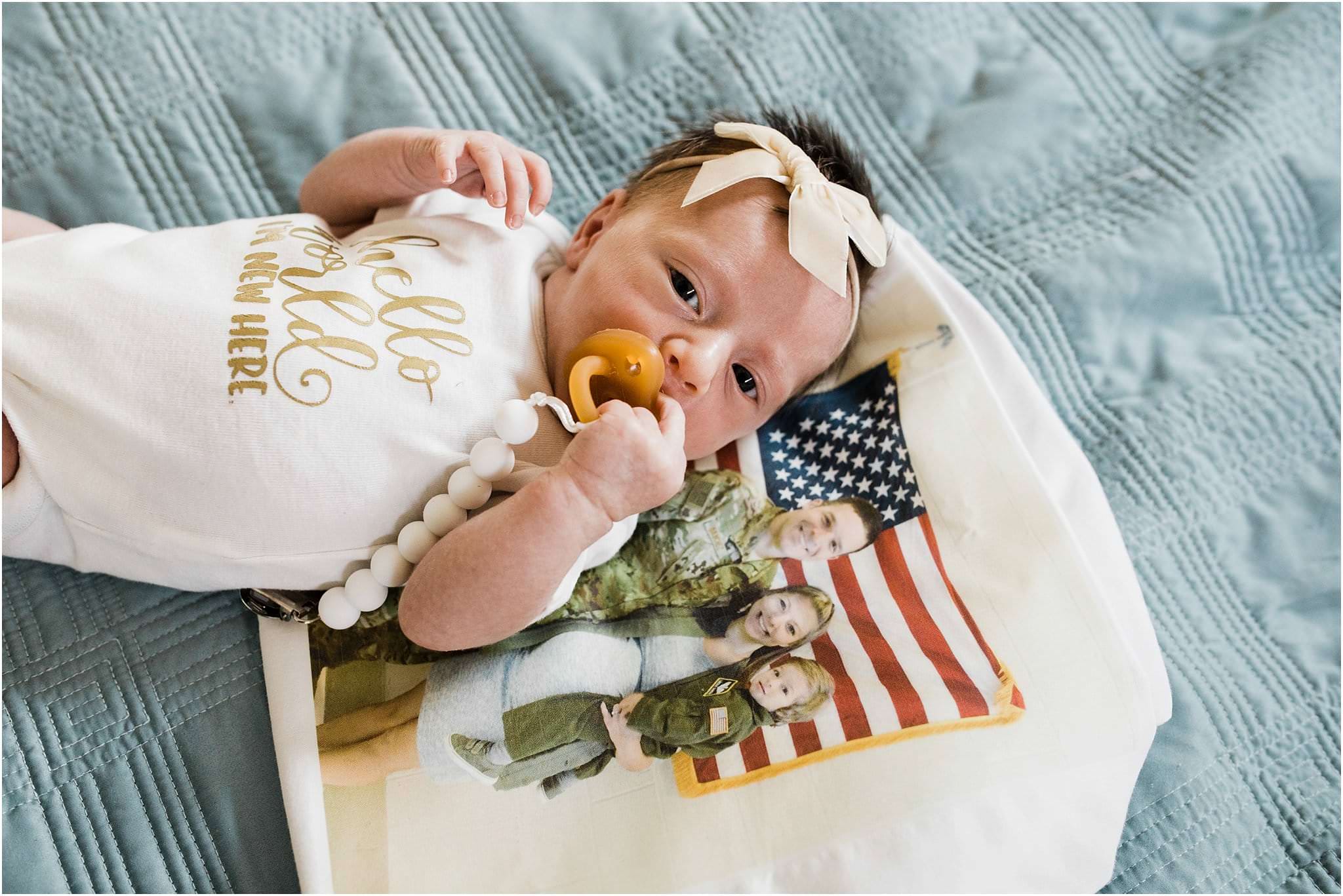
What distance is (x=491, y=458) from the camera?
2.91 ft

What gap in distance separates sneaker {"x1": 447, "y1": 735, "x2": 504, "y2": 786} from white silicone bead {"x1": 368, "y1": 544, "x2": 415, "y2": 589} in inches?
6.1

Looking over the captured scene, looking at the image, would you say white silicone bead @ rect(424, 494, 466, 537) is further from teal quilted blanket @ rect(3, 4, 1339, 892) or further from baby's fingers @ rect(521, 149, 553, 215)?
baby's fingers @ rect(521, 149, 553, 215)

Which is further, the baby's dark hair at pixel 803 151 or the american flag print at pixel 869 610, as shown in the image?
the baby's dark hair at pixel 803 151

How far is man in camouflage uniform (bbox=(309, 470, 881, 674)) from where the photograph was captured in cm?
96

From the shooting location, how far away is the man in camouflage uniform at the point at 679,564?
96 centimetres

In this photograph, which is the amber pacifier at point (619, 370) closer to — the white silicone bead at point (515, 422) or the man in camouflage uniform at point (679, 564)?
the white silicone bead at point (515, 422)

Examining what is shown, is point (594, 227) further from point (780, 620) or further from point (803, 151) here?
point (780, 620)

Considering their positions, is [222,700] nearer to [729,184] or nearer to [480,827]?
[480,827]

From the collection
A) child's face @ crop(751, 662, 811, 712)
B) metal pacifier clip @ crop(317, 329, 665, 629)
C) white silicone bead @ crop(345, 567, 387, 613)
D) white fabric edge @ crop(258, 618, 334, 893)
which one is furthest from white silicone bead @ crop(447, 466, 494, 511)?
child's face @ crop(751, 662, 811, 712)

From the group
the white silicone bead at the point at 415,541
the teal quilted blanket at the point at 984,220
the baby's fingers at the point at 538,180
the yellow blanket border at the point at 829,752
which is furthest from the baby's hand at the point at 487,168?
the yellow blanket border at the point at 829,752

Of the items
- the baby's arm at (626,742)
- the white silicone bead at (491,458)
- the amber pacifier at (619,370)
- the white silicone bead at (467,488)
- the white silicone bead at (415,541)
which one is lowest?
the baby's arm at (626,742)

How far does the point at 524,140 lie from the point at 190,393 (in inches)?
23.8

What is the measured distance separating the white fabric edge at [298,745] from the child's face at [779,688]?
0.40 metres

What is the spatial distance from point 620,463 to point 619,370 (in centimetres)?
11
